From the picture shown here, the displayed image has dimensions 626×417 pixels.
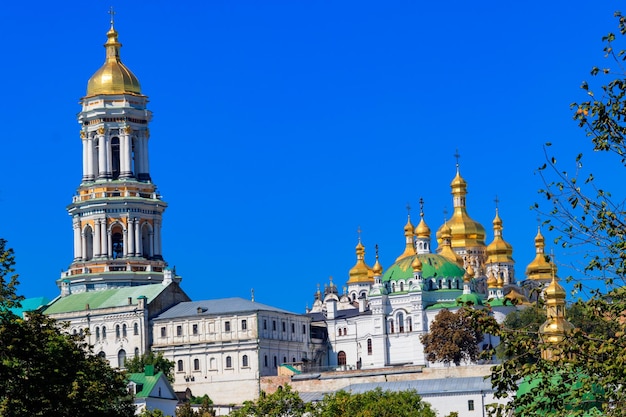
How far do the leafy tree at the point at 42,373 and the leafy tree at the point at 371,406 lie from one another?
848 inches

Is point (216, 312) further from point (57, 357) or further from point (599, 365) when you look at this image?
point (599, 365)

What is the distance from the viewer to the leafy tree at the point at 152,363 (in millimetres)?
105125

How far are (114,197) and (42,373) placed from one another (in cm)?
7846

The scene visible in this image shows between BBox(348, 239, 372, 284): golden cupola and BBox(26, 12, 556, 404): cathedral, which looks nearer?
BBox(26, 12, 556, 404): cathedral

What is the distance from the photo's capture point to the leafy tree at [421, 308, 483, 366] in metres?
108

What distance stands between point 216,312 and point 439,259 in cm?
1820

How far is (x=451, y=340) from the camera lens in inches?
4279

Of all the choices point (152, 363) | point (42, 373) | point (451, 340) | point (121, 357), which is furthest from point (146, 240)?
point (42, 373)

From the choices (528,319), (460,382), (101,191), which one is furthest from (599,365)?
(101,191)

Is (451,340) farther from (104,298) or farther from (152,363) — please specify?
(104,298)

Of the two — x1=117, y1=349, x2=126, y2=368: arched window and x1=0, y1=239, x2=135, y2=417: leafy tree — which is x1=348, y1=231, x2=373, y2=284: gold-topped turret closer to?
x1=117, y1=349, x2=126, y2=368: arched window

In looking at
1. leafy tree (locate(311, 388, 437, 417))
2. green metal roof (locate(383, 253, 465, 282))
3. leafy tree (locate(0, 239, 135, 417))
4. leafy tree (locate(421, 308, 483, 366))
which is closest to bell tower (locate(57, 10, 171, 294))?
green metal roof (locate(383, 253, 465, 282))

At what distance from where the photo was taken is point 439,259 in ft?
404

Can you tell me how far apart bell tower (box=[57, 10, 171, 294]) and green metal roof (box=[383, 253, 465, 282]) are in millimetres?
16828
